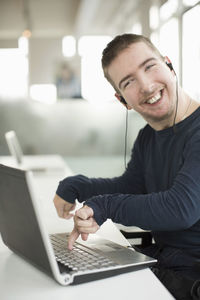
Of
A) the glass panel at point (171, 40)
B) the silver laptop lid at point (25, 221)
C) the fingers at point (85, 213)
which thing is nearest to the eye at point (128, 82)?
the fingers at point (85, 213)

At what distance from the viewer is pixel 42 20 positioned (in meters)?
A: 5.53

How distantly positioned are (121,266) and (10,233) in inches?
11.6

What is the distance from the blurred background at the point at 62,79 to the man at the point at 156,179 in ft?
11.8

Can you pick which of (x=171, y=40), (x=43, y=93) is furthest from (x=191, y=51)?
(x=43, y=93)

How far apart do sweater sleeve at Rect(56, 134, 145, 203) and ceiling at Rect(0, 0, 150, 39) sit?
397cm

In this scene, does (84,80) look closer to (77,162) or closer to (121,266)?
(77,162)

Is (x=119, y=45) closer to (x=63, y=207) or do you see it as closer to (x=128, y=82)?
(x=128, y=82)

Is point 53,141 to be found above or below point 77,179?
below

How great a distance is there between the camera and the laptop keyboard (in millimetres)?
1024

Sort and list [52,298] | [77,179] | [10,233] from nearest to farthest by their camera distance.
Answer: [52,298]
[10,233]
[77,179]

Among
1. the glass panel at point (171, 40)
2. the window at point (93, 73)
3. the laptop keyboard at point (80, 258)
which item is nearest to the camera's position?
the laptop keyboard at point (80, 258)

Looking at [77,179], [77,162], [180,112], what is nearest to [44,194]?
[77,179]

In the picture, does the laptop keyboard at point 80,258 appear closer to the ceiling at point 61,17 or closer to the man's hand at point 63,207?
the man's hand at point 63,207

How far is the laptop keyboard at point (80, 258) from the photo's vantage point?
1.02 metres
